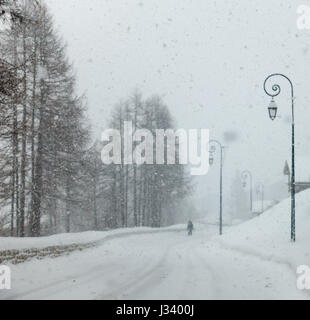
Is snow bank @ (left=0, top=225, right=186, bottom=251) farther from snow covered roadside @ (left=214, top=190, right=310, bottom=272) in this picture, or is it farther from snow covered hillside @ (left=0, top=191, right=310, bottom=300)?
snow covered roadside @ (left=214, top=190, right=310, bottom=272)

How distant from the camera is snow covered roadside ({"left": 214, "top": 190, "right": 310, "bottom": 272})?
672 inches

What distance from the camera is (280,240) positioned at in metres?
21.8

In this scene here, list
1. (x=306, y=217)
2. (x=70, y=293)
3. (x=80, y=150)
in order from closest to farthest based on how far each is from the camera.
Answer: (x=70, y=293) → (x=306, y=217) → (x=80, y=150)

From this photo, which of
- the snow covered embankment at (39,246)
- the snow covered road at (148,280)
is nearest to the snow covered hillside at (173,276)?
the snow covered road at (148,280)

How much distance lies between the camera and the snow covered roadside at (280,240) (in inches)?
672

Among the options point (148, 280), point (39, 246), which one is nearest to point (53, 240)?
point (39, 246)

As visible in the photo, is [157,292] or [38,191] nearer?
[157,292]

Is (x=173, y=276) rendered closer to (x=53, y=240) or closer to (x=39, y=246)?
(x=39, y=246)

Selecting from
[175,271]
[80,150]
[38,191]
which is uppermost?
[80,150]

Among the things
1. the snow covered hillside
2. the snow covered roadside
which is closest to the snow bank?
the snow covered hillside

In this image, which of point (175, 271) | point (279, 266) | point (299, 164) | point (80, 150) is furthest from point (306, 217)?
point (299, 164)

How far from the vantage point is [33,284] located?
12.8 m
